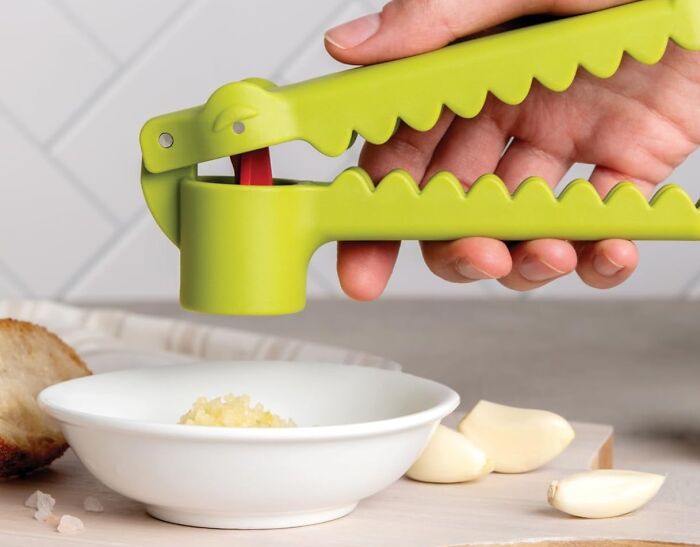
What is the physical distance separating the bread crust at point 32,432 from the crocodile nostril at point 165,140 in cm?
22

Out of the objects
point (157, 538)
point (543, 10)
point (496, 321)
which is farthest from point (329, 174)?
point (157, 538)

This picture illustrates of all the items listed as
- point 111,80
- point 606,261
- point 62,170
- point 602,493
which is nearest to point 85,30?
point 111,80

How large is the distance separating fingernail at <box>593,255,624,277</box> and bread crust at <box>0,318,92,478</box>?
0.41 m

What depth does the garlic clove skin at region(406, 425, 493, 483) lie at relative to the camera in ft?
2.80

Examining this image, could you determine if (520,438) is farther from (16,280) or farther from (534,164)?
(16,280)

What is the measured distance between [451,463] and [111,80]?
1.22m

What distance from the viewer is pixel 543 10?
2.90 feet

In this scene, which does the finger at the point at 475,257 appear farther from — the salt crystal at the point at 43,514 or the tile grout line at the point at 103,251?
the tile grout line at the point at 103,251

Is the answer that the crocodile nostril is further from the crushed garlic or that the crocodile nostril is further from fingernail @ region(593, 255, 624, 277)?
fingernail @ region(593, 255, 624, 277)

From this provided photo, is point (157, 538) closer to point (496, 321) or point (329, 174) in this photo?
point (496, 321)

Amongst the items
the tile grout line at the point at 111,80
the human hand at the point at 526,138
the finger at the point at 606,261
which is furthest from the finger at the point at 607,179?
the tile grout line at the point at 111,80

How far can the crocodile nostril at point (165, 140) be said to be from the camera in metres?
0.81

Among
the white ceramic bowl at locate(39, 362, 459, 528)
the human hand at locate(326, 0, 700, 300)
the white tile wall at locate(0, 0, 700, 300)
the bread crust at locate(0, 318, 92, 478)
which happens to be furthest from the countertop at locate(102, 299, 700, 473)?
the bread crust at locate(0, 318, 92, 478)

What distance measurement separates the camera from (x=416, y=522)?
30.4 inches
